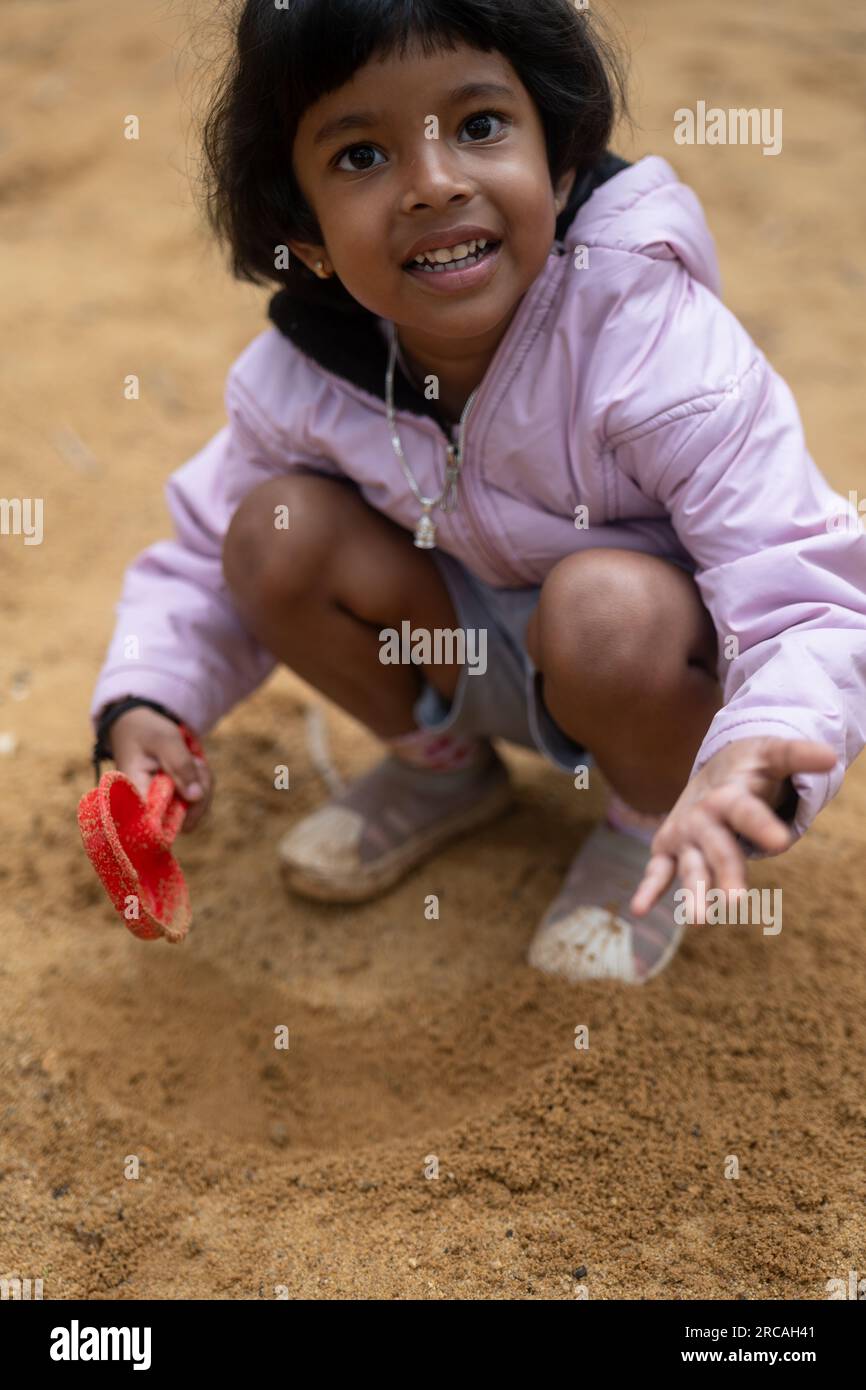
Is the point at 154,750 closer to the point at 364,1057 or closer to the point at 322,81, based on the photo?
the point at 364,1057

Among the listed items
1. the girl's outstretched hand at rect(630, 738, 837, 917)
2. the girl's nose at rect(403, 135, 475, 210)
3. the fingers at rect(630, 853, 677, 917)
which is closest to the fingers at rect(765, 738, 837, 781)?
the girl's outstretched hand at rect(630, 738, 837, 917)

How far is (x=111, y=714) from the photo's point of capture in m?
1.55

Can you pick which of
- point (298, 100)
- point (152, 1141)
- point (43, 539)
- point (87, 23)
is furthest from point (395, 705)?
point (87, 23)

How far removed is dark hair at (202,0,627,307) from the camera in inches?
47.6

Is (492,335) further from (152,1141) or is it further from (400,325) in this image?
(152,1141)

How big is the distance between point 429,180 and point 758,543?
1.46ft

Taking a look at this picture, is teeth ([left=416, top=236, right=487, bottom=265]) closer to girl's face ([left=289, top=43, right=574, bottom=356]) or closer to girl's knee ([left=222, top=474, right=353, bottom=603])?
girl's face ([left=289, top=43, right=574, bottom=356])

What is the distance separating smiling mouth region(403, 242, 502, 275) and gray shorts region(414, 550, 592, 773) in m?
0.39

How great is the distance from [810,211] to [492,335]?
217cm

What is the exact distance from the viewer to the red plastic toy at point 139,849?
128 centimetres

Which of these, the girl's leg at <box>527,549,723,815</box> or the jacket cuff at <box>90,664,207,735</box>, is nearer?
the girl's leg at <box>527,549,723,815</box>

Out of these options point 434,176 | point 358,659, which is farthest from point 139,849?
point 434,176

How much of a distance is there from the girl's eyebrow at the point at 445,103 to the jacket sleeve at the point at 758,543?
27cm

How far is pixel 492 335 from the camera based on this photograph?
4.66 feet
